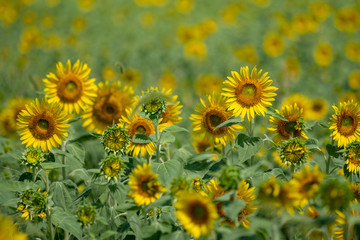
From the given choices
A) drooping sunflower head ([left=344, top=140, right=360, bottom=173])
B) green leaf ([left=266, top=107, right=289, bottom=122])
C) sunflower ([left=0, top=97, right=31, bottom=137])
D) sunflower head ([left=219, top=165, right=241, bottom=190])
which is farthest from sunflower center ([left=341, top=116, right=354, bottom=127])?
sunflower ([left=0, top=97, right=31, bottom=137])

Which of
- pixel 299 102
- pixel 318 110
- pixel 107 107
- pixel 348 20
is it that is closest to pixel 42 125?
pixel 107 107

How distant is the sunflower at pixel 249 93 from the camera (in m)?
2.09

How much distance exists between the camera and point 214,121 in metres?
2.18

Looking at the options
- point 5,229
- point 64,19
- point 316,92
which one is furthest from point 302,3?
point 5,229

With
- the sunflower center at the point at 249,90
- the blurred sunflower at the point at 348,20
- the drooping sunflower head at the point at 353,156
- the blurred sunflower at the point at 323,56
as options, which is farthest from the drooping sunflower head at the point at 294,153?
the blurred sunflower at the point at 348,20

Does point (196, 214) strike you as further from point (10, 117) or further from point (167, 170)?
point (10, 117)

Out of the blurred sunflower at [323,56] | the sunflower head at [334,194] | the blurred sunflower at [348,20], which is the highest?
the blurred sunflower at [348,20]

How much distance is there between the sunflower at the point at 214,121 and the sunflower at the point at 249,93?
0.08 metres

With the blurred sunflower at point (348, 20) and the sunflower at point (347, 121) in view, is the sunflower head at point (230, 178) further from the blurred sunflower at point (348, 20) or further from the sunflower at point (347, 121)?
the blurred sunflower at point (348, 20)

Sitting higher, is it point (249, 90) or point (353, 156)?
point (249, 90)

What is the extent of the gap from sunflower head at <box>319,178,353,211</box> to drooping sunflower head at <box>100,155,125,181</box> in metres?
0.87

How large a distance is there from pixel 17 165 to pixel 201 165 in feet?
4.45

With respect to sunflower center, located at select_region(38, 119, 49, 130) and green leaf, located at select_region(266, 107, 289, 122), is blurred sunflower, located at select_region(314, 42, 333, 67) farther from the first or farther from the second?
sunflower center, located at select_region(38, 119, 49, 130)

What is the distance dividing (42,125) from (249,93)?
3.98 ft
